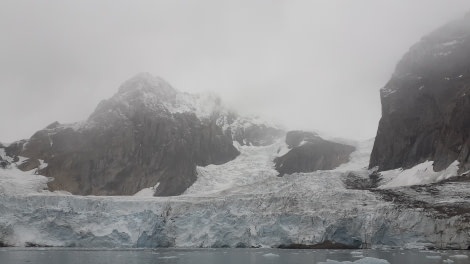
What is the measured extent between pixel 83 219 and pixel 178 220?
53.0ft

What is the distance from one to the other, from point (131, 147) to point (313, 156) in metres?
58.8

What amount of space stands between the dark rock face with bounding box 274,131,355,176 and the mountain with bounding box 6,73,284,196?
73.9 ft

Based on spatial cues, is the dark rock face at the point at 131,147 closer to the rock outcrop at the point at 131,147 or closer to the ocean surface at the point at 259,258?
the rock outcrop at the point at 131,147

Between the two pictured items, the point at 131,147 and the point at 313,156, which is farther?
the point at 131,147

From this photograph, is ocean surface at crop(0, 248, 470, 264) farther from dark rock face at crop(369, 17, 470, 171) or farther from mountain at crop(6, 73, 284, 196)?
mountain at crop(6, 73, 284, 196)

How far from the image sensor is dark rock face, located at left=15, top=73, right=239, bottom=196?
17125 cm

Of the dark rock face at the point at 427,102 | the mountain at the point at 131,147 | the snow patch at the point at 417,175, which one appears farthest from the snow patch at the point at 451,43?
the mountain at the point at 131,147

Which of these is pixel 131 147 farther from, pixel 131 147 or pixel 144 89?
pixel 144 89

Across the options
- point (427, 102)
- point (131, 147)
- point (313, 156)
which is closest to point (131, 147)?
point (131, 147)

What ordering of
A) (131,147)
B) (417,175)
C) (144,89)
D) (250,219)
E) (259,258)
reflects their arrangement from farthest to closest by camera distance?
(144,89), (131,147), (417,175), (250,219), (259,258)

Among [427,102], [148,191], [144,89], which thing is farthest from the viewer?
[144,89]

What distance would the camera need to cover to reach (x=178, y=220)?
9544 cm

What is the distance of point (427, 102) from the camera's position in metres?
137

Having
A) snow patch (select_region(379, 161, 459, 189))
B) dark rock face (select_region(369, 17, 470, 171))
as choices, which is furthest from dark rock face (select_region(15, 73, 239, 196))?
snow patch (select_region(379, 161, 459, 189))
